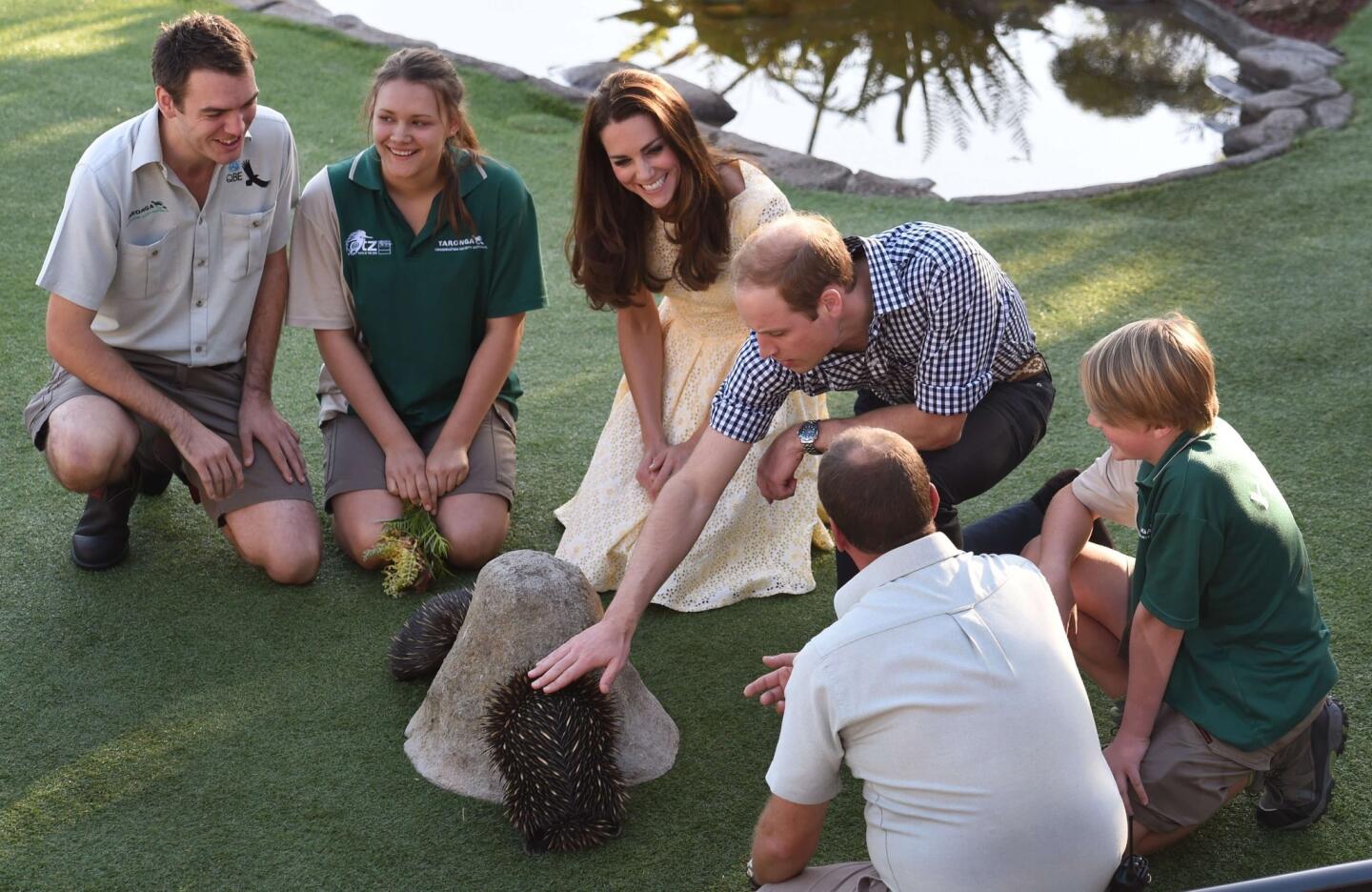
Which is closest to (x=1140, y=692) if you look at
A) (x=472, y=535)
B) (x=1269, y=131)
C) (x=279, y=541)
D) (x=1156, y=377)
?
(x=1156, y=377)

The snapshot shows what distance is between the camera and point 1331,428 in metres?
4.08

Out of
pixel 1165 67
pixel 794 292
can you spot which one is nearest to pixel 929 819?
pixel 794 292

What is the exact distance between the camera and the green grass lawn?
8.58 ft

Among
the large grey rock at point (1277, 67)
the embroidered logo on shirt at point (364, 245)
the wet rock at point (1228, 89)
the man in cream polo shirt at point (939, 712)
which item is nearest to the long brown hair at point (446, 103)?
the embroidered logo on shirt at point (364, 245)

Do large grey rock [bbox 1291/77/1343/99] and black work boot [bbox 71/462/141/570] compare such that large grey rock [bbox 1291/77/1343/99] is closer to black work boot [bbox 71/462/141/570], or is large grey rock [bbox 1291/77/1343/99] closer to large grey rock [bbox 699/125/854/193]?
large grey rock [bbox 699/125/854/193]

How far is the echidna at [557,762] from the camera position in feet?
8.34

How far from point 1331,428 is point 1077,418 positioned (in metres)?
0.77

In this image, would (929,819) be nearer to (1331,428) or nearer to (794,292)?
(794,292)

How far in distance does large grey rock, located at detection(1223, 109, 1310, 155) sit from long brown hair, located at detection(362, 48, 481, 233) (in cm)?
471

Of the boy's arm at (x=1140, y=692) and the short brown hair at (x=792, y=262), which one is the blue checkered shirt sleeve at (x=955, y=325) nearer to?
the short brown hair at (x=792, y=262)

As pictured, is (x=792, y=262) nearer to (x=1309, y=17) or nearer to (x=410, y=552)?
(x=410, y=552)

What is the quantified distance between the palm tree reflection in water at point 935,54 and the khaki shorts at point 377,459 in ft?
15.0

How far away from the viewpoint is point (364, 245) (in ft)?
11.8

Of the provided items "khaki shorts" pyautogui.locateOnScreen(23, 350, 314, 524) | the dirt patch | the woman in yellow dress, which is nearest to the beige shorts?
the woman in yellow dress
